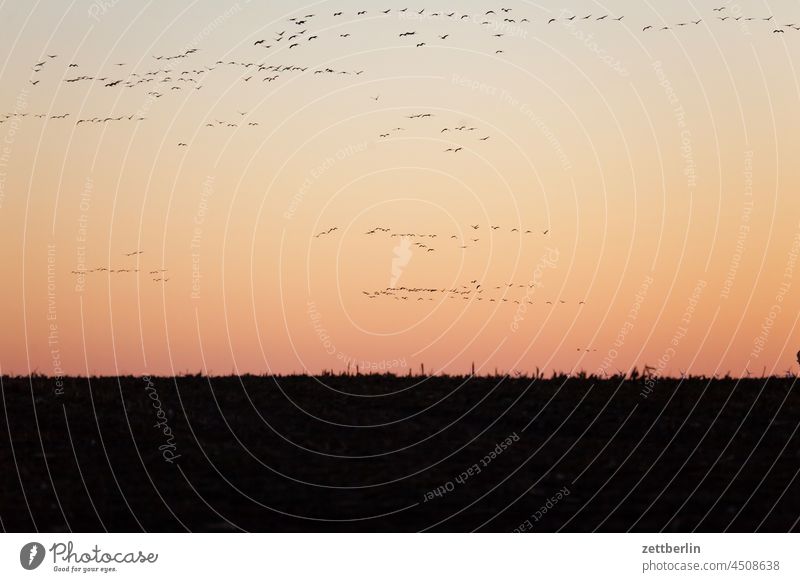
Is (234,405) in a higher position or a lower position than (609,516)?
higher

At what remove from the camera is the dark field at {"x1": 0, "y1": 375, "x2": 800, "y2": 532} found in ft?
66.5

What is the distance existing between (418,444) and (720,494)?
5.67 meters

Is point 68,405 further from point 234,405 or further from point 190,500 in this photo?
point 190,500

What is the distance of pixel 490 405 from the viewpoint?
26.9m

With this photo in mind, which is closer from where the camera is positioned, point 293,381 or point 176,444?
point 176,444
